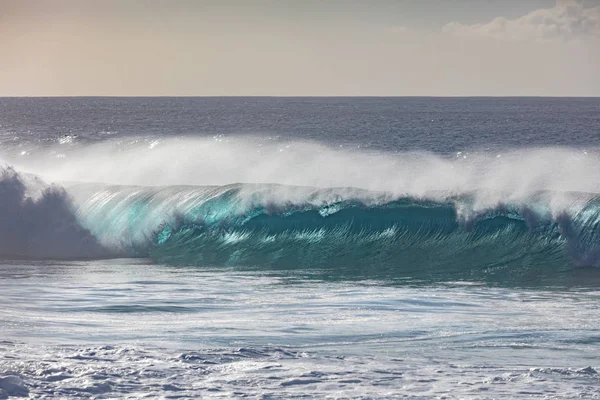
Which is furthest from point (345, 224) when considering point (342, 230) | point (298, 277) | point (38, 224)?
point (38, 224)

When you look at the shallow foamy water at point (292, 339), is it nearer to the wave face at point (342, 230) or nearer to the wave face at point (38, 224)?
the wave face at point (342, 230)

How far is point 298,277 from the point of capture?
1570 cm

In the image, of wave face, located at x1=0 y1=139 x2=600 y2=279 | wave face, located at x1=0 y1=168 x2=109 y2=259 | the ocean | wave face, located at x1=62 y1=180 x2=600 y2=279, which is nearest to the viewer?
the ocean

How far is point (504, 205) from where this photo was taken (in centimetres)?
1948

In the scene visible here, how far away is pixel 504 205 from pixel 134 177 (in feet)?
37.1

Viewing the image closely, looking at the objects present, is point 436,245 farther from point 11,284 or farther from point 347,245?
point 11,284

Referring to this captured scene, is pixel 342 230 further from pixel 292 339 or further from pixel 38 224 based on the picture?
pixel 292 339

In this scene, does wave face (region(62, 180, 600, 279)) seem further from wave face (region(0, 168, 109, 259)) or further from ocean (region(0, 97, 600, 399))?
wave face (region(0, 168, 109, 259))

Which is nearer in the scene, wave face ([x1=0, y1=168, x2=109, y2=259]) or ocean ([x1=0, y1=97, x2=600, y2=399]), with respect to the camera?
ocean ([x1=0, y1=97, x2=600, y2=399])

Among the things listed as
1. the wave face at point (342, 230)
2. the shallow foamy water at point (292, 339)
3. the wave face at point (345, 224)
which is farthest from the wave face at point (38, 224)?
the shallow foamy water at point (292, 339)

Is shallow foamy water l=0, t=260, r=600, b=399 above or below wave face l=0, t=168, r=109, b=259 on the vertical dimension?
below

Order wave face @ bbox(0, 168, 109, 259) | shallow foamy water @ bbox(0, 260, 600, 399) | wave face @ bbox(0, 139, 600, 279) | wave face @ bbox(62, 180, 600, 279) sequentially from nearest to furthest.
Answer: shallow foamy water @ bbox(0, 260, 600, 399)
wave face @ bbox(62, 180, 600, 279)
wave face @ bbox(0, 139, 600, 279)
wave face @ bbox(0, 168, 109, 259)

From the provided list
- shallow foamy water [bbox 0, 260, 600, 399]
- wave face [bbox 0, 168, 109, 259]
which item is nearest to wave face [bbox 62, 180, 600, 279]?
wave face [bbox 0, 168, 109, 259]

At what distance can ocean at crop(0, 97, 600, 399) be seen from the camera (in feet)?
30.2
